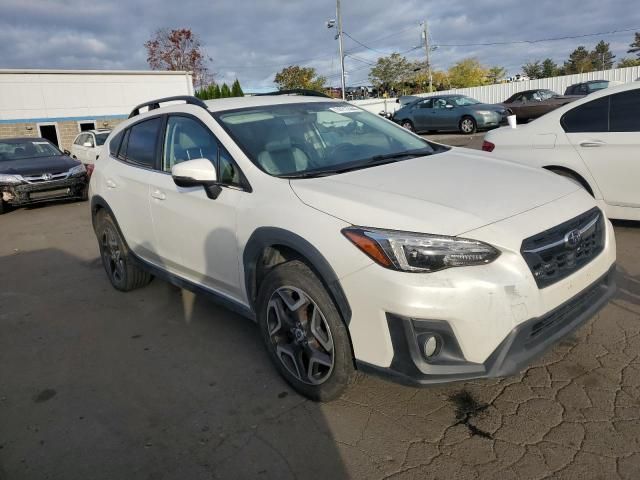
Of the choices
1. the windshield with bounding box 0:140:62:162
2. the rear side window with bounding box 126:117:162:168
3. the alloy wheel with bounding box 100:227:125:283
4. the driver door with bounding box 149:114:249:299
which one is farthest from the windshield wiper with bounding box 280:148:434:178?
the windshield with bounding box 0:140:62:162

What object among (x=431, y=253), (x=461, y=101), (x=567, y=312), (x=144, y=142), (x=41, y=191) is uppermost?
(x=461, y=101)

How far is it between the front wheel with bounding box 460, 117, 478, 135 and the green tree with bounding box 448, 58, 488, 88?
44154 millimetres

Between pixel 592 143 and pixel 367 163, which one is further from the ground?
pixel 367 163

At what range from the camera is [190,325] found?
4.15 m

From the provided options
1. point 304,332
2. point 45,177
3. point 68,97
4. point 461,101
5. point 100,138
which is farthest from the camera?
point 68,97

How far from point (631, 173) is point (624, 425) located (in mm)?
3376

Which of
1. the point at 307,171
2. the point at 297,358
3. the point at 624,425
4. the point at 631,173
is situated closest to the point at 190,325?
the point at 297,358

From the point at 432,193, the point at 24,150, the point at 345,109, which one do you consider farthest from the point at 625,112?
the point at 24,150

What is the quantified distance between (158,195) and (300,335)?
5.82 ft

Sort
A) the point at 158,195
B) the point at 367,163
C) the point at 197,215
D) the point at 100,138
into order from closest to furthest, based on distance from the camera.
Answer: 1. the point at 367,163
2. the point at 197,215
3. the point at 158,195
4. the point at 100,138

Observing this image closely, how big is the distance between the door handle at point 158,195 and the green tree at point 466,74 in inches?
2414

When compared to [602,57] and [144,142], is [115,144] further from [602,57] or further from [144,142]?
[602,57]

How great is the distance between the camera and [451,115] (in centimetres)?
1969

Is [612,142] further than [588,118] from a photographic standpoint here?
No
